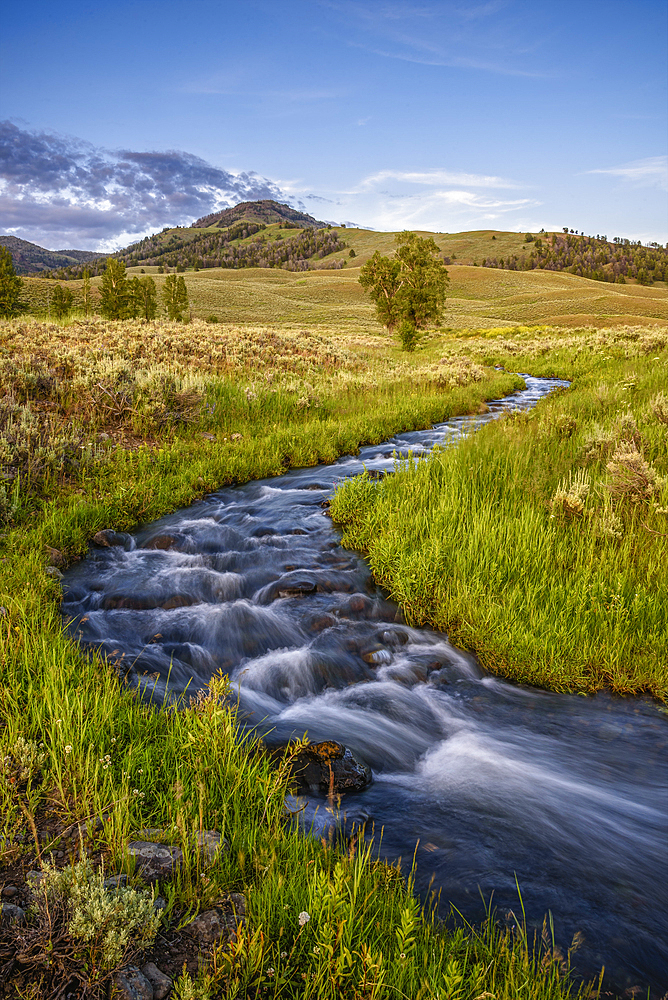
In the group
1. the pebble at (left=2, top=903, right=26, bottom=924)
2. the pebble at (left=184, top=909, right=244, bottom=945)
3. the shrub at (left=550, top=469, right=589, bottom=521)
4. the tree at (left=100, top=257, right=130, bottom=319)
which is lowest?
the pebble at (left=184, top=909, right=244, bottom=945)

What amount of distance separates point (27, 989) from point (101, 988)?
227mm

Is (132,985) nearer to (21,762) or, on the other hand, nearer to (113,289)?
(21,762)

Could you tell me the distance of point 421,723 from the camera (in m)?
4.31

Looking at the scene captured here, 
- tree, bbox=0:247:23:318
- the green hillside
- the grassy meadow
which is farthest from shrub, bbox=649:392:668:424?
tree, bbox=0:247:23:318

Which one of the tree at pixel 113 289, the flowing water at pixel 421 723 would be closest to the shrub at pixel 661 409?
the flowing water at pixel 421 723

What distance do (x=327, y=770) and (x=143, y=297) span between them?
69.5 m

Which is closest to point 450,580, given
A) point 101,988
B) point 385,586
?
point 385,586

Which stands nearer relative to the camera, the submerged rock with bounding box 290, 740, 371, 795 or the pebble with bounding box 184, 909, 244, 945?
the pebble with bounding box 184, 909, 244, 945

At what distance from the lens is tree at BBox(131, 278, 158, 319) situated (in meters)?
59.3

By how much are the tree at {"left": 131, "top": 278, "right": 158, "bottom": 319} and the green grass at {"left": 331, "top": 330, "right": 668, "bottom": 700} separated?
58.8 m

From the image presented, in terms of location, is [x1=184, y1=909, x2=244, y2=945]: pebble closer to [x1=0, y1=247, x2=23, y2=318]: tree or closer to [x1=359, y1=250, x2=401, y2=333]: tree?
[x1=359, y1=250, x2=401, y2=333]: tree

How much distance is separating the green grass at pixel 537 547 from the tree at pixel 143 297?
193 feet

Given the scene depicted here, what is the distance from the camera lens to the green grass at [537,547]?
4.51 meters

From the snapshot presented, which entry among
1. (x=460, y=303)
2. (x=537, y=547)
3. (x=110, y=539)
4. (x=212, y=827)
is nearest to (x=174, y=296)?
(x=460, y=303)
